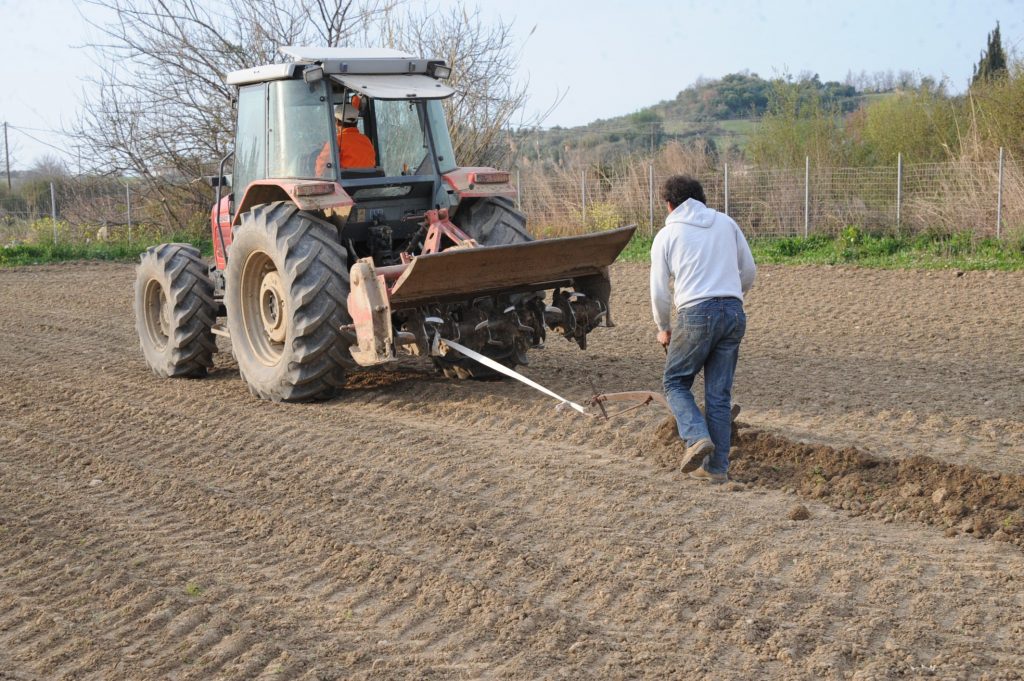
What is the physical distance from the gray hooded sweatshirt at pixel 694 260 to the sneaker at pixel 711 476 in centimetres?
77

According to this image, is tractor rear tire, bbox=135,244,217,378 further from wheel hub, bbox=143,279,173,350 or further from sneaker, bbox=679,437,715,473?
sneaker, bbox=679,437,715,473

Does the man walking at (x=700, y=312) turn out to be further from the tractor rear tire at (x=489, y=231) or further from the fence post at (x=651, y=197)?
the fence post at (x=651, y=197)

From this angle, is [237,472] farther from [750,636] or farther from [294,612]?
[750,636]

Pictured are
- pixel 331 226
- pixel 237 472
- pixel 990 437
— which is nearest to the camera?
pixel 237 472

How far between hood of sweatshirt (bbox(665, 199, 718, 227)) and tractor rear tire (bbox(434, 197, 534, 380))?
2115mm

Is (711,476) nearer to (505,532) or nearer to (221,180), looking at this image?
(505,532)

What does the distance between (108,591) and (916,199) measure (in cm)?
1469

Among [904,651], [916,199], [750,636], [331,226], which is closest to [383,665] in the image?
[750,636]

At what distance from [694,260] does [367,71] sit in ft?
10.5

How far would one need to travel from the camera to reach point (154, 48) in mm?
18266

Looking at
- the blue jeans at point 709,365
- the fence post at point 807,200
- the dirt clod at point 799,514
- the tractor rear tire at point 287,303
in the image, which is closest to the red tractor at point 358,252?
the tractor rear tire at point 287,303

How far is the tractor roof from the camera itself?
7.39 metres

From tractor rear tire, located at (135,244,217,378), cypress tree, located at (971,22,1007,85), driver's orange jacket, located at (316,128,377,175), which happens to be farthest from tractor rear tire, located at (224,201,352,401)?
cypress tree, located at (971,22,1007,85)

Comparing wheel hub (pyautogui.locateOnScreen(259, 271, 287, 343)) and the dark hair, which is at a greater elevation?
the dark hair
